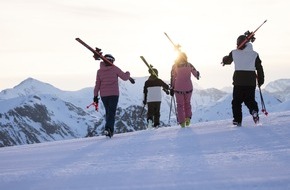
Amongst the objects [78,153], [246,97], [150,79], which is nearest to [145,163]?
[78,153]

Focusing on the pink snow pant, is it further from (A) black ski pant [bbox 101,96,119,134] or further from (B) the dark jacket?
(B) the dark jacket

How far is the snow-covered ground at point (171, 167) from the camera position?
14.6 feet

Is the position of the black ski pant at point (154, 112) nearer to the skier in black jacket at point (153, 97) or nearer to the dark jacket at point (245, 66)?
the skier in black jacket at point (153, 97)

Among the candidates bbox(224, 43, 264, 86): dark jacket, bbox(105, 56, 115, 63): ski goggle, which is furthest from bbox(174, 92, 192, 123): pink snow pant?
bbox(224, 43, 264, 86): dark jacket

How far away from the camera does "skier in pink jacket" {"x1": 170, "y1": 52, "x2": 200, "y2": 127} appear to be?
1219 cm

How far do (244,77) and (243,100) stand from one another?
0.54 m

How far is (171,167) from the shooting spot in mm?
5305

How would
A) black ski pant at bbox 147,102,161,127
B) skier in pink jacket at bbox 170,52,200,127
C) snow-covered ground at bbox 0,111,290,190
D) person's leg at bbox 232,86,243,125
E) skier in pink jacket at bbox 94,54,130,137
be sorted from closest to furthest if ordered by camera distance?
snow-covered ground at bbox 0,111,290,190
person's leg at bbox 232,86,243,125
skier in pink jacket at bbox 94,54,130,137
skier in pink jacket at bbox 170,52,200,127
black ski pant at bbox 147,102,161,127

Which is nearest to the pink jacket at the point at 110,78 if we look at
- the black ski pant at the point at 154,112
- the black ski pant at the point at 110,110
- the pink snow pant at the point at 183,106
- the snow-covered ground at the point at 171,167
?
the black ski pant at the point at 110,110

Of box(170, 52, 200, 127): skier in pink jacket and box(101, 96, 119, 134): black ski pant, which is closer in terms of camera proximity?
box(101, 96, 119, 134): black ski pant

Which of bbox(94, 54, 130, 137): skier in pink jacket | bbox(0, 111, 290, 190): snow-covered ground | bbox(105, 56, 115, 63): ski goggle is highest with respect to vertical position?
bbox(105, 56, 115, 63): ski goggle

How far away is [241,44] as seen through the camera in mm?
10305

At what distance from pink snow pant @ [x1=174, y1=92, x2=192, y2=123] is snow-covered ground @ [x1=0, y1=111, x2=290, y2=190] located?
4.15 m

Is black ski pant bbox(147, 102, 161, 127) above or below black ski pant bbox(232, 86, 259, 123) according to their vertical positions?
below
